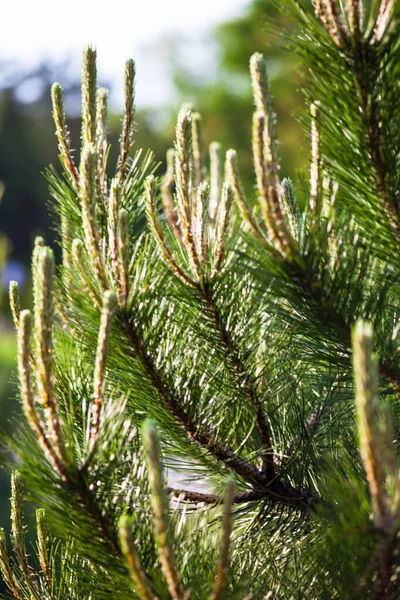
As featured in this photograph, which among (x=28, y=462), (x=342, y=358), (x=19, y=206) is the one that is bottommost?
(x=28, y=462)

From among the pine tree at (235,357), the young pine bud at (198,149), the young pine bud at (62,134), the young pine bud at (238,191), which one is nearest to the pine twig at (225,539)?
the pine tree at (235,357)

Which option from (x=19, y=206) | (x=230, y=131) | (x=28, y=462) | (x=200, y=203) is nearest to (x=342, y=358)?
(x=200, y=203)

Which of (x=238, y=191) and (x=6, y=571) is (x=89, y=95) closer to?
(x=238, y=191)

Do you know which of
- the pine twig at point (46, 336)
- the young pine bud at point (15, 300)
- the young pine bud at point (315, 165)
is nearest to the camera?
the pine twig at point (46, 336)

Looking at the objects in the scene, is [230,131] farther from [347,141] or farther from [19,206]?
[347,141]

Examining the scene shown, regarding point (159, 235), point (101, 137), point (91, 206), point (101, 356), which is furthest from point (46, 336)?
point (101, 137)

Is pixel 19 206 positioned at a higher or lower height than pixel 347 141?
higher

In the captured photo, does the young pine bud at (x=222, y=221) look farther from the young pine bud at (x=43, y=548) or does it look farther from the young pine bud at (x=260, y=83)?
the young pine bud at (x=43, y=548)

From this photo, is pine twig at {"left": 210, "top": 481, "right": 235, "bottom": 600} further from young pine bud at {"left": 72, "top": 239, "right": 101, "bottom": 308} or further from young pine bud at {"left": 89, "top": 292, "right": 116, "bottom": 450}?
young pine bud at {"left": 72, "top": 239, "right": 101, "bottom": 308}
